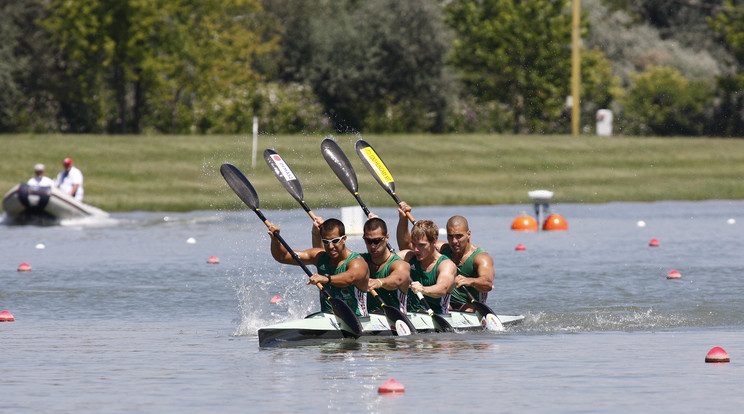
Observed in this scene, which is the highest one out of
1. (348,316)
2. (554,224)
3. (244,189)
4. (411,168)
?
(244,189)

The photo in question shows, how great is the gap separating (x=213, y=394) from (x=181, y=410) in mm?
781

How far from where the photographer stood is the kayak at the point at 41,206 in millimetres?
34188

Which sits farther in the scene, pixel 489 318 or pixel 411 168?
pixel 411 168

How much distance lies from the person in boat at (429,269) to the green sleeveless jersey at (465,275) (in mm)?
394

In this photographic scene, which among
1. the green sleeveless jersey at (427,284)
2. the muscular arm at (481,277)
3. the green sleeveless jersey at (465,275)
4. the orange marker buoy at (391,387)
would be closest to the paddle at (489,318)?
the muscular arm at (481,277)

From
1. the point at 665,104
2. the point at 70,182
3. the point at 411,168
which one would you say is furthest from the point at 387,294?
the point at 665,104

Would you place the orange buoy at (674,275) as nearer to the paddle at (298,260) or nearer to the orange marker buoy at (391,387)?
the paddle at (298,260)

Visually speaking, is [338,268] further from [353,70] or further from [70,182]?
[353,70]

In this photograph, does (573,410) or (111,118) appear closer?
(573,410)

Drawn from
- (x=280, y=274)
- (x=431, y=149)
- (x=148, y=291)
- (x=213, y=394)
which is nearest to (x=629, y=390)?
(x=213, y=394)

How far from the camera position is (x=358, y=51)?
229ft

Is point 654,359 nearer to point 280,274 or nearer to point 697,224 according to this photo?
point 280,274

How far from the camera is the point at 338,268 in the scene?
48.9 ft

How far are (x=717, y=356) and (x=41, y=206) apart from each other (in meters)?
24.9
